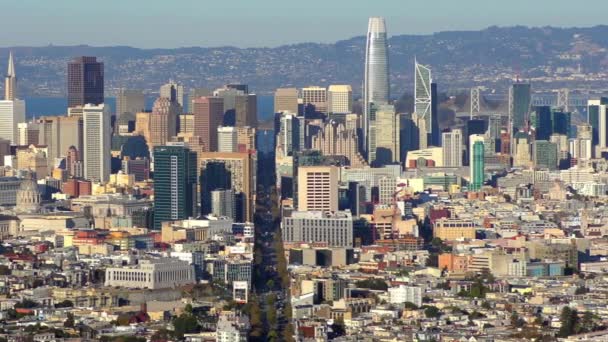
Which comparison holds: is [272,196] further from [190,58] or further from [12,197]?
[190,58]

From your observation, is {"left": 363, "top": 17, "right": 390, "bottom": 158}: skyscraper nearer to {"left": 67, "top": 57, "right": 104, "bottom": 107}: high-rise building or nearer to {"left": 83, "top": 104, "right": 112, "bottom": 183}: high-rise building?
{"left": 67, "top": 57, "right": 104, "bottom": 107}: high-rise building

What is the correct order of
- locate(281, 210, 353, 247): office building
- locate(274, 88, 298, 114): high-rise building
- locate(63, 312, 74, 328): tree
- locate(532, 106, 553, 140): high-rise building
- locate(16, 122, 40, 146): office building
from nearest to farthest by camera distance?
locate(63, 312, 74, 328): tree, locate(281, 210, 353, 247): office building, locate(16, 122, 40, 146): office building, locate(532, 106, 553, 140): high-rise building, locate(274, 88, 298, 114): high-rise building

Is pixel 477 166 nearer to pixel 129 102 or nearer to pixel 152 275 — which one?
pixel 129 102

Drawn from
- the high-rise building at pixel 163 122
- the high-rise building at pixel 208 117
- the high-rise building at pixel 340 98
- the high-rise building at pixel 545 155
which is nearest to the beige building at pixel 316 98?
the high-rise building at pixel 340 98

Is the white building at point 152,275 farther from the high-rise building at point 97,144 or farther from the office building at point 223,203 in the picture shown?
the high-rise building at point 97,144

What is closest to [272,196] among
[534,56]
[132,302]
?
[132,302]

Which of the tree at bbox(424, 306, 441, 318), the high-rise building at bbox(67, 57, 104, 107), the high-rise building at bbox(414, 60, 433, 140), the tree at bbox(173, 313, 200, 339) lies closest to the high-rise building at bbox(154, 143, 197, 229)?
the tree at bbox(424, 306, 441, 318)
